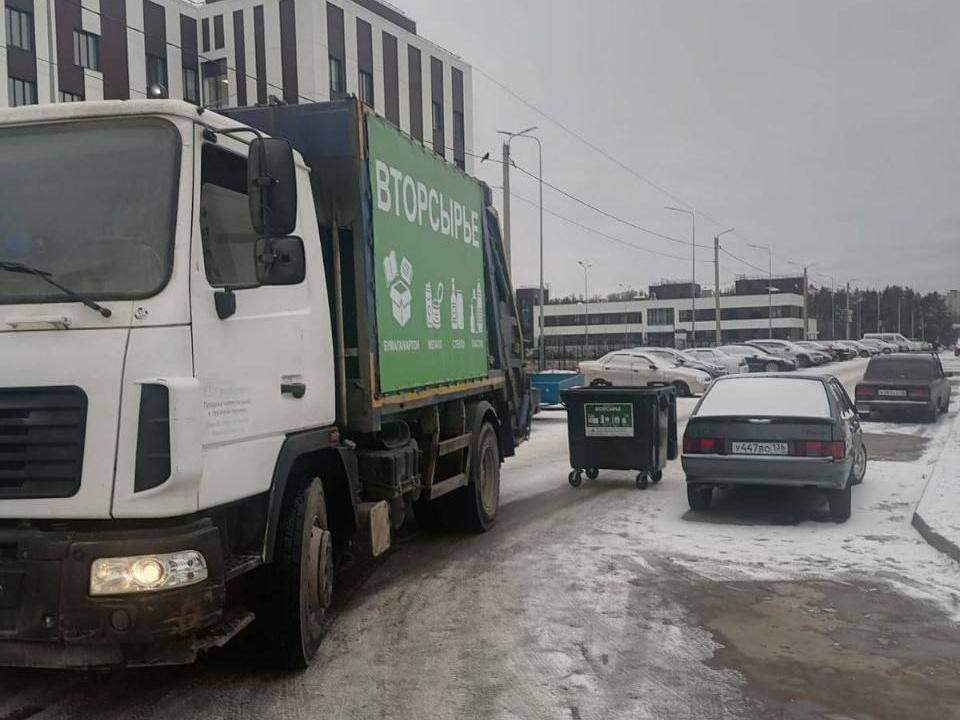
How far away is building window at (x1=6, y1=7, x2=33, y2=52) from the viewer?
→ 3061 cm

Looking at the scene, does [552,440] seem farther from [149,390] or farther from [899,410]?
[149,390]

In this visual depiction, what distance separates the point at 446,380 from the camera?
7.37 m

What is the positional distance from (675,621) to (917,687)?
4.98 feet

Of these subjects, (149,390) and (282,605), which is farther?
(282,605)

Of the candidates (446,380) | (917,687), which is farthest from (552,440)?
(917,687)

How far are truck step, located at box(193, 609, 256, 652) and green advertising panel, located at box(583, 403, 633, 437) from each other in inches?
284

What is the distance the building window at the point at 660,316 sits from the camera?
112 metres

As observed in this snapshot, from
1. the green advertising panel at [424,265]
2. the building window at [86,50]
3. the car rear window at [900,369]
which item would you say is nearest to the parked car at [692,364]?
the car rear window at [900,369]

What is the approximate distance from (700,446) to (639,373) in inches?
788

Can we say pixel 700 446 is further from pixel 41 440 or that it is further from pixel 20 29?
pixel 20 29

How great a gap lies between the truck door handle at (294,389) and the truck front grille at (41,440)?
121 cm

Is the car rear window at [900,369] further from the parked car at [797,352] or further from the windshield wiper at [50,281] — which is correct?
the parked car at [797,352]

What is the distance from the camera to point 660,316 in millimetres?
112688

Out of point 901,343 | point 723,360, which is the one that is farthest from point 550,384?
point 901,343
